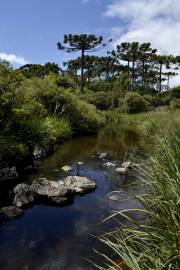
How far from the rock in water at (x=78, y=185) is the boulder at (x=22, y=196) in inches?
47.1

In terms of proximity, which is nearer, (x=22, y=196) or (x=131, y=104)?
(x=22, y=196)

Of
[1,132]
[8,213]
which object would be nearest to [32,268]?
[8,213]

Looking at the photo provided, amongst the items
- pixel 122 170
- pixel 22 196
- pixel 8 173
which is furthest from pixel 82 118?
pixel 22 196

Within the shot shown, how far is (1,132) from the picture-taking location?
406 inches

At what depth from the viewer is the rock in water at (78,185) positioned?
29.0 feet

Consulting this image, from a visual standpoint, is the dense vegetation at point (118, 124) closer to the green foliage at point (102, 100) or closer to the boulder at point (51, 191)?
the green foliage at point (102, 100)

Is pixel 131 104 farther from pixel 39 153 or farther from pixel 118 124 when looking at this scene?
pixel 39 153

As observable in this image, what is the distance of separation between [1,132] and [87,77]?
48.4 m

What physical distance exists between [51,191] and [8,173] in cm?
214

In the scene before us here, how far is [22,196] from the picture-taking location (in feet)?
25.9

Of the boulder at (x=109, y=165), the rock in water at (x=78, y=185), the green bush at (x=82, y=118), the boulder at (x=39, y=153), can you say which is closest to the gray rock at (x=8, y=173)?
the rock in water at (x=78, y=185)

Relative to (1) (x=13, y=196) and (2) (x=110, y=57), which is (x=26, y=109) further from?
(2) (x=110, y=57)

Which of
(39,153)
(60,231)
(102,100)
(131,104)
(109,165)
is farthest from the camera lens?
(102,100)

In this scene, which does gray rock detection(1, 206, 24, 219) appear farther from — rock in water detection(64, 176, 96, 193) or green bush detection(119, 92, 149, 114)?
green bush detection(119, 92, 149, 114)
